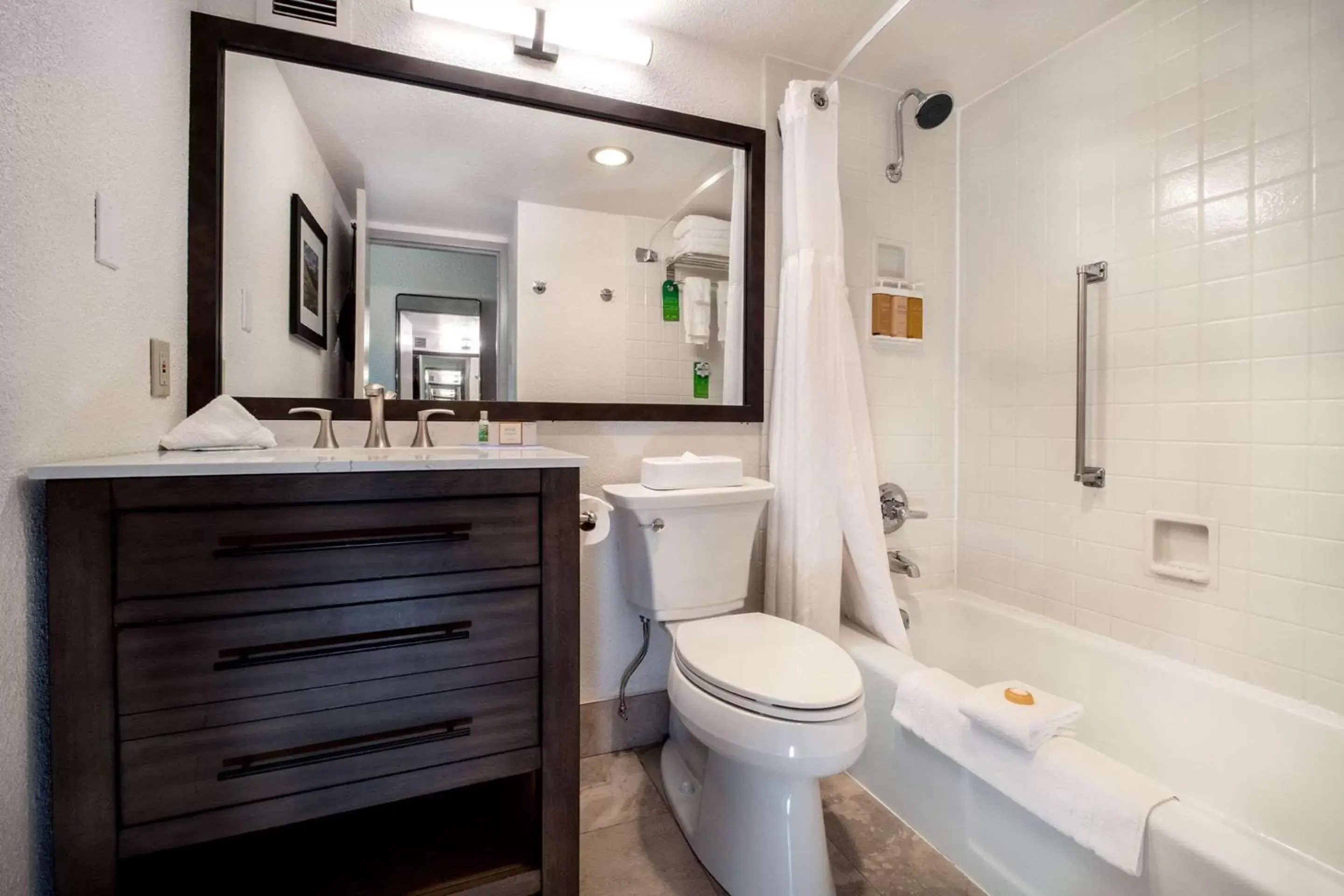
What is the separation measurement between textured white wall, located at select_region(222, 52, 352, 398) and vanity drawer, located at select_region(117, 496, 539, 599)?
64cm

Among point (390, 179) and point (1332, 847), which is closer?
point (1332, 847)

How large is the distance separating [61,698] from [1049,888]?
5.44ft

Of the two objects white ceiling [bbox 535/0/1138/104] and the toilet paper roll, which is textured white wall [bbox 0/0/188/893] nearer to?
the toilet paper roll

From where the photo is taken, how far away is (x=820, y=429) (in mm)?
1611

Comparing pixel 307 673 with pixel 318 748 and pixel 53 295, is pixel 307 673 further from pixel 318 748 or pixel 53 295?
pixel 53 295

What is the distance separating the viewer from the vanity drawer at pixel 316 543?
0.77m

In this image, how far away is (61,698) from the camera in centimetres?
73

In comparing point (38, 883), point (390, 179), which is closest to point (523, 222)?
point (390, 179)

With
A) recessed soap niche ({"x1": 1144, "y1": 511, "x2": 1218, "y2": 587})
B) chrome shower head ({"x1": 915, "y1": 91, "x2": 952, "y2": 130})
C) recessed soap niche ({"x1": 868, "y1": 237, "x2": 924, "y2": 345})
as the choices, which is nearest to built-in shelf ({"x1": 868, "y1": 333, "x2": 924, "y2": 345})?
recessed soap niche ({"x1": 868, "y1": 237, "x2": 924, "y2": 345})

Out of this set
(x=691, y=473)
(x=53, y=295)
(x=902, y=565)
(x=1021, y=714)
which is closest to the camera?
(x=53, y=295)

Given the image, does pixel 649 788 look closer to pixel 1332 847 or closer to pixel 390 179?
pixel 1332 847

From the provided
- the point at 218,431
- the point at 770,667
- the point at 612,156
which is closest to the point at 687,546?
the point at 770,667

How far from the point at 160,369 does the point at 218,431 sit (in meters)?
0.21

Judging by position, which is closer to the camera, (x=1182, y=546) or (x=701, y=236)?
(x=1182, y=546)
